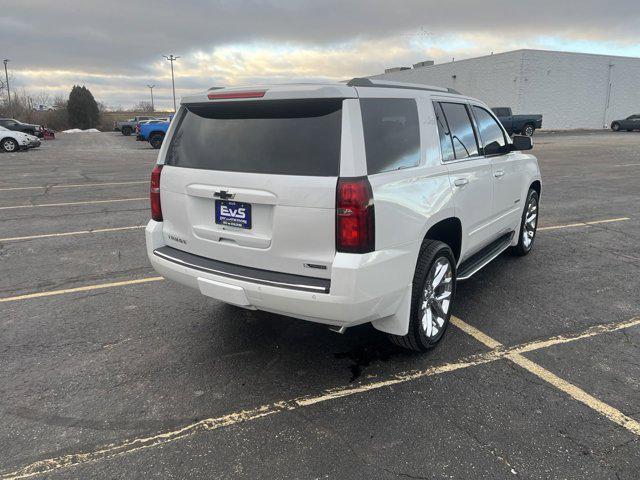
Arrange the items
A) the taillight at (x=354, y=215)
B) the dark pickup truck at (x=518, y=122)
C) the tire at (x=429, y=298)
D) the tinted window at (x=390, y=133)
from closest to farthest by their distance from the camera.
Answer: the taillight at (x=354, y=215) < the tinted window at (x=390, y=133) < the tire at (x=429, y=298) < the dark pickup truck at (x=518, y=122)

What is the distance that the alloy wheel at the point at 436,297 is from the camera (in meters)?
3.54

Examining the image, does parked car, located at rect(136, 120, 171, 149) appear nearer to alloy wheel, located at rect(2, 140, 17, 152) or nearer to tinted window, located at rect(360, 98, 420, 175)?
alloy wheel, located at rect(2, 140, 17, 152)

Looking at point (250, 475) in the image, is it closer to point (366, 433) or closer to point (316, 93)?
point (366, 433)

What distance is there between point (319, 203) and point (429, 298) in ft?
4.26

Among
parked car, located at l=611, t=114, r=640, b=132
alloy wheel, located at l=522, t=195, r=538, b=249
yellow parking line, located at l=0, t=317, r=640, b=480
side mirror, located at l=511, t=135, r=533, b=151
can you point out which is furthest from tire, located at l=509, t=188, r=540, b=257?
parked car, located at l=611, t=114, r=640, b=132

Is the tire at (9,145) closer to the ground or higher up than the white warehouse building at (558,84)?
closer to the ground

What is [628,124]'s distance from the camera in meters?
42.4

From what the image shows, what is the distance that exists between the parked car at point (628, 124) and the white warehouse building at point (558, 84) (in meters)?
2.16

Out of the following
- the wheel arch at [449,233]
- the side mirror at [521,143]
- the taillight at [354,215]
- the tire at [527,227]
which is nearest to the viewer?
the taillight at [354,215]

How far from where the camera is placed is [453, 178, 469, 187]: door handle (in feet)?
12.5

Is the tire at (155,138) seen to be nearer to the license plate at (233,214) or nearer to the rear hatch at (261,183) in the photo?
the rear hatch at (261,183)

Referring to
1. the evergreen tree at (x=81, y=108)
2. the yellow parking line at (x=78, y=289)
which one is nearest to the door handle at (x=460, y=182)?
the yellow parking line at (x=78, y=289)

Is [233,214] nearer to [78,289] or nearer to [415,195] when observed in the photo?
[415,195]

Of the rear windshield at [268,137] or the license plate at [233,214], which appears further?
the license plate at [233,214]
